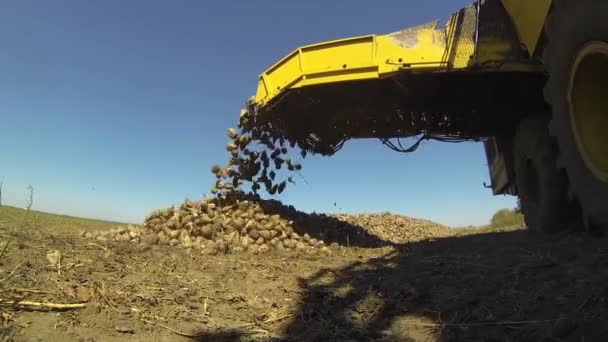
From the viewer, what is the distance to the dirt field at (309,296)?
273 cm

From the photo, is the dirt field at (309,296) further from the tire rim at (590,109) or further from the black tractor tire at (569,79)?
the tire rim at (590,109)

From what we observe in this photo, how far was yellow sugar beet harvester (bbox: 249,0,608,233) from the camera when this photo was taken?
3.67 metres

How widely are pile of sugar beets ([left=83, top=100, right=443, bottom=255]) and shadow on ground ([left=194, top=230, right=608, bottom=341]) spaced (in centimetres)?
207

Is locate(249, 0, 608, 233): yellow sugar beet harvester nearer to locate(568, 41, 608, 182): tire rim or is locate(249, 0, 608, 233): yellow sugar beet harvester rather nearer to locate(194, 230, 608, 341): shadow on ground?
locate(568, 41, 608, 182): tire rim

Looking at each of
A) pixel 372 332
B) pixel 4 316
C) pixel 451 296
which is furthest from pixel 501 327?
pixel 4 316

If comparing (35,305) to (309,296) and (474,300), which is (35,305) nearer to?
(309,296)

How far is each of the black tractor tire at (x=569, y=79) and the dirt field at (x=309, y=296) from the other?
34 centimetres

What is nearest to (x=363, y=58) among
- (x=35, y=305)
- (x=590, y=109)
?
(x=590, y=109)

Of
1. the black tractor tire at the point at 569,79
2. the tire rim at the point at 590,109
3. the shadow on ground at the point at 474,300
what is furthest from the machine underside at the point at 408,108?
the shadow on ground at the point at 474,300

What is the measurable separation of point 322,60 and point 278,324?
389 cm

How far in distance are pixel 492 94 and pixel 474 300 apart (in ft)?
12.2

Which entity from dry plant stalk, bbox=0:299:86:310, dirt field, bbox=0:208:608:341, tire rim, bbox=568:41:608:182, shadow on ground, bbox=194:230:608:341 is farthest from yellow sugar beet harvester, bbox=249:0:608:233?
dry plant stalk, bbox=0:299:86:310

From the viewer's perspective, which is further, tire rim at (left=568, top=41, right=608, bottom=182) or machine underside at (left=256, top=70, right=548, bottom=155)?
machine underside at (left=256, top=70, right=548, bottom=155)

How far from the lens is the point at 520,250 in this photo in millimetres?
4078
